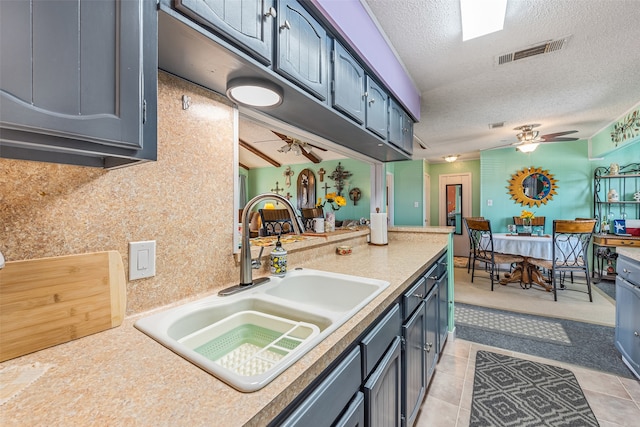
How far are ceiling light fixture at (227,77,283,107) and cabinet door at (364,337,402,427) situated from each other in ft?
3.56

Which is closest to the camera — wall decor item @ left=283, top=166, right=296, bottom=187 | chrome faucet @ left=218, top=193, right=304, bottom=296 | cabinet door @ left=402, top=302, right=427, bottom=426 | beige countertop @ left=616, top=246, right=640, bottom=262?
chrome faucet @ left=218, top=193, right=304, bottom=296

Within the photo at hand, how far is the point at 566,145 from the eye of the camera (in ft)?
15.3

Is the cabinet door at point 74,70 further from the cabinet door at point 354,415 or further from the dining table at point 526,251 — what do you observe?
the dining table at point 526,251

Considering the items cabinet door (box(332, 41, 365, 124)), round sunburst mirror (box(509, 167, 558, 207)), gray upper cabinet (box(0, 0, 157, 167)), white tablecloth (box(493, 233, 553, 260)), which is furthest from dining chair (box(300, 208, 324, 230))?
round sunburst mirror (box(509, 167, 558, 207))

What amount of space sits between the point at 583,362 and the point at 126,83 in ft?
10.3

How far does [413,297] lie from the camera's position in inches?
51.4

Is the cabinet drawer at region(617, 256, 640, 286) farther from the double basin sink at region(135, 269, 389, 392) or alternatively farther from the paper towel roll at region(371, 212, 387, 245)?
the double basin sink at region(135, 269, 389, 392)

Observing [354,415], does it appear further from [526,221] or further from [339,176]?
[526,221]

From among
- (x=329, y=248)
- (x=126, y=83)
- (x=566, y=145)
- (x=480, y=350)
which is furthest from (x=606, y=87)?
(x=126, y=83)

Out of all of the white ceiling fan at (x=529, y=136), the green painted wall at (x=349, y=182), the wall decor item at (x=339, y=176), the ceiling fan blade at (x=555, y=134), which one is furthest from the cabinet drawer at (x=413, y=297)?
the ceiling fan blade at (x=555, y=134)

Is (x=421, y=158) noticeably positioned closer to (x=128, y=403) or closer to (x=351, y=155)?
(x=351, y=155)

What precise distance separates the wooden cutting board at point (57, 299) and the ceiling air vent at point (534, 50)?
278 centimetres

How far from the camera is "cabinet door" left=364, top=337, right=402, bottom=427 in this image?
2.77 ft

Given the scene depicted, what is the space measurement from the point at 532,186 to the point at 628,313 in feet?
12.0
